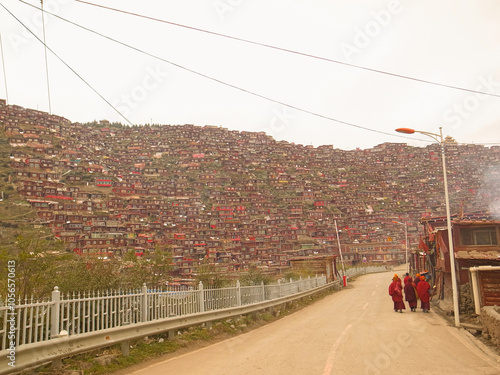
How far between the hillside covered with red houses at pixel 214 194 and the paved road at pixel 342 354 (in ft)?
150

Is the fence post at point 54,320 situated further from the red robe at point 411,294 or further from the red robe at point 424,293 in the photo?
the red robe at point 411,294

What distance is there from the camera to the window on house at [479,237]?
1936 cm

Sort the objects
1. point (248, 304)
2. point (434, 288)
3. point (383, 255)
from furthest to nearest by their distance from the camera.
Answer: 1. point (383, 255)
2. point (434, 288)
3. point (248, 304)

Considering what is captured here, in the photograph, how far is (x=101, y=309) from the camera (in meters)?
8.38

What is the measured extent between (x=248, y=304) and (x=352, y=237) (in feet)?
331

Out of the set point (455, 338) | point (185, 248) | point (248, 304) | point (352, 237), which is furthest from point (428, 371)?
point (352, 237)

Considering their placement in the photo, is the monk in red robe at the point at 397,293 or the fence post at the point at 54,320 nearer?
the fence post at the point at 54,320

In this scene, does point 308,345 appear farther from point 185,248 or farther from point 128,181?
point 128,181

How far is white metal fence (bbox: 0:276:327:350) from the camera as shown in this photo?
6391mm

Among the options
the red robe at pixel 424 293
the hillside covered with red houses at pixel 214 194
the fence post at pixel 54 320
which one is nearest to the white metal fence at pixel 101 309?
the fence post at pixel 54 320

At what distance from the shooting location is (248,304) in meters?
15.6

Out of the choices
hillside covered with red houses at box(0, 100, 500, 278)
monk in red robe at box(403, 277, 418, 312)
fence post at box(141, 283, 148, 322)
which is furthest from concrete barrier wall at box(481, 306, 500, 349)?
hillside covered with red houses at box(0, 100, 500, 278)

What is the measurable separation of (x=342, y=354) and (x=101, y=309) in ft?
17.0

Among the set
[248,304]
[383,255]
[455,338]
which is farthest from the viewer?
[383,255]
